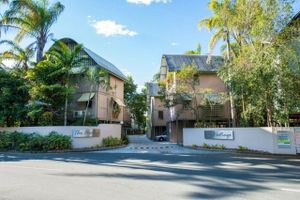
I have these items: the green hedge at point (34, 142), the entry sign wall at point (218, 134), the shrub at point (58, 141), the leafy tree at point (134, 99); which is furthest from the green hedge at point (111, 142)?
the leafy tree at point (134, 99)

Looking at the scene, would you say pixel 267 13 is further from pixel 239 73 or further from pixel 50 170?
pixel 50 170

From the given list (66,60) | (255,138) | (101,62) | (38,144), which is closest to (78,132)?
(38,144)

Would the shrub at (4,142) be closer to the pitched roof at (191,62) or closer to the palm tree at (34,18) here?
the palm tree at (34,18)

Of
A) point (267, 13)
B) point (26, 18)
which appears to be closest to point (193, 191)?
point (267, 13)

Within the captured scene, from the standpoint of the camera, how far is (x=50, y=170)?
990 centimetres

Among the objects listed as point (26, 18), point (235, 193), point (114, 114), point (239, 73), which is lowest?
point (235, 193)

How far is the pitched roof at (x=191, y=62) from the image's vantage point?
85.4ft

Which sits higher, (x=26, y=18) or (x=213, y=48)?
(x=26, y=18)

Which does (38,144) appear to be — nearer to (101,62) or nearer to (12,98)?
(12,98)

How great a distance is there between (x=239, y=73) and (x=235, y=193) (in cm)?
1125

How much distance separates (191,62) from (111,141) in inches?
486

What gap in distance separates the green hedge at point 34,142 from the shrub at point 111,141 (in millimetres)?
3485

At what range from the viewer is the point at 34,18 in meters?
22.5

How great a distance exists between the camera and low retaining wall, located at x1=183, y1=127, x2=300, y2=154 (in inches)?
616
